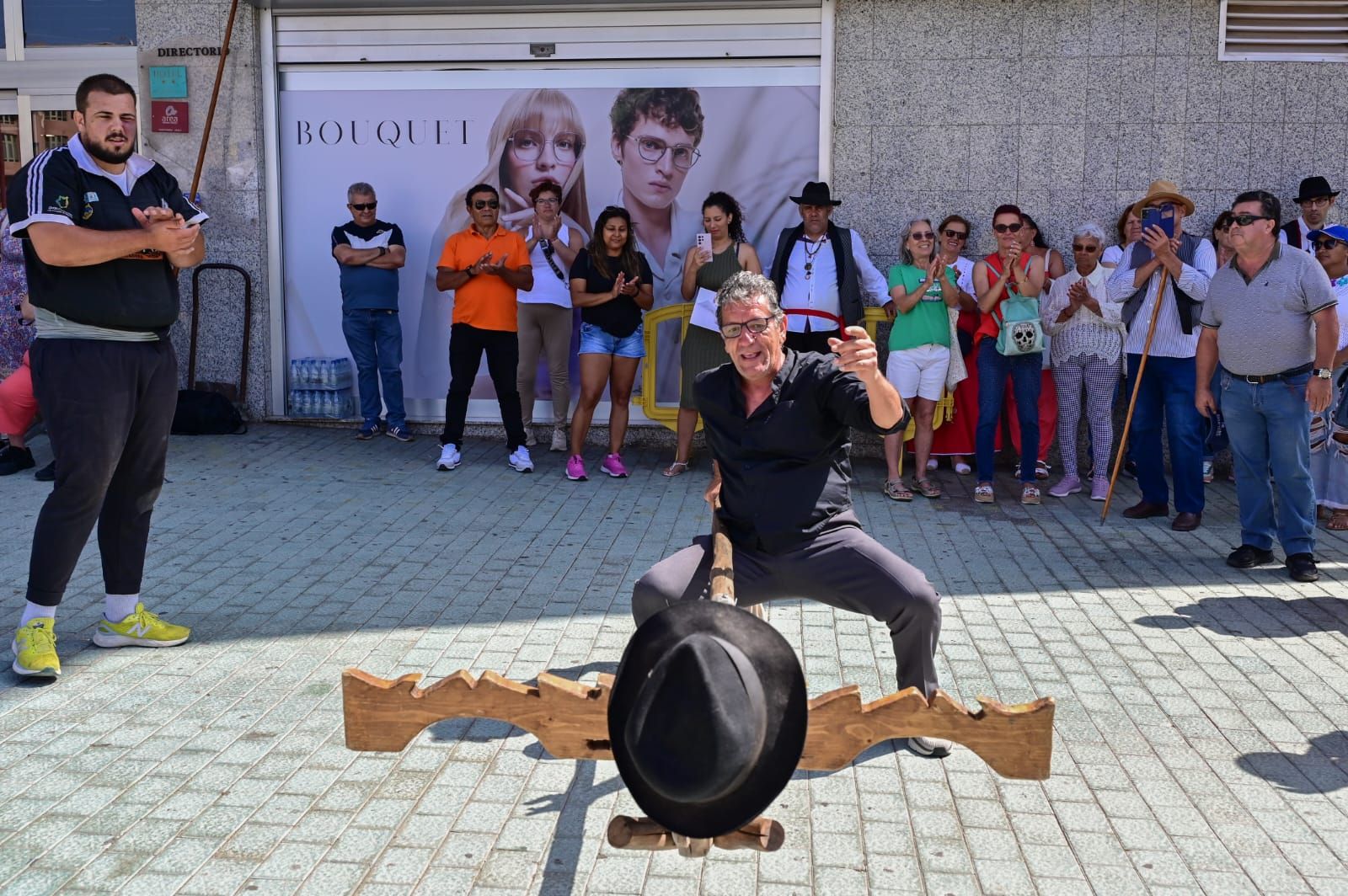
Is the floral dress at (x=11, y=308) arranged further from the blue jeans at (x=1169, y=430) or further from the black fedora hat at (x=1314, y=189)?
the black fedora hat at (x=1314, y=189)

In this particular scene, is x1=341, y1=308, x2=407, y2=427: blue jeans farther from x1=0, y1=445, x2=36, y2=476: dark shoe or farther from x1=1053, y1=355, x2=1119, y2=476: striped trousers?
x1=1053, y1=355, x2=1119, y2=476: striped trousers

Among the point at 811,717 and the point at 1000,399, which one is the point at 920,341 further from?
the point at 811,717

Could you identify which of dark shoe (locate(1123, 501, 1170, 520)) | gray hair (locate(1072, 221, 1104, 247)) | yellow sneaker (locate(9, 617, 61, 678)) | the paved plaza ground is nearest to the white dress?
the paved plaza ground

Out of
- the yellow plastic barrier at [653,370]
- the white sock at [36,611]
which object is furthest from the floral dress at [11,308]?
the white sock at [36,611]

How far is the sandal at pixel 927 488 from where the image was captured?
29.4ft

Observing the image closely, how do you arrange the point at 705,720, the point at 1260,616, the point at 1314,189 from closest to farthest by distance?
1. the point at 705,720
2. the point at 1260,616
3. the point at 1314,189

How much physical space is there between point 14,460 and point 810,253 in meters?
6.00

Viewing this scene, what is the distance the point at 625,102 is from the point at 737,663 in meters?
8.66

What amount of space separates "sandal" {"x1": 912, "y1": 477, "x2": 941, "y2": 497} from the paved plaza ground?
0.76 m

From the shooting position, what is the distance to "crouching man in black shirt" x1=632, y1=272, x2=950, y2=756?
4.20 meters

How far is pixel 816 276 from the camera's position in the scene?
8969 millimetres

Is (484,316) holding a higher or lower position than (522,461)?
higher

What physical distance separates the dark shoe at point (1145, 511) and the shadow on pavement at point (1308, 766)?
13.1 feet

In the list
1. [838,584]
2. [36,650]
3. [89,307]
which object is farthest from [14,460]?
[838,584]
